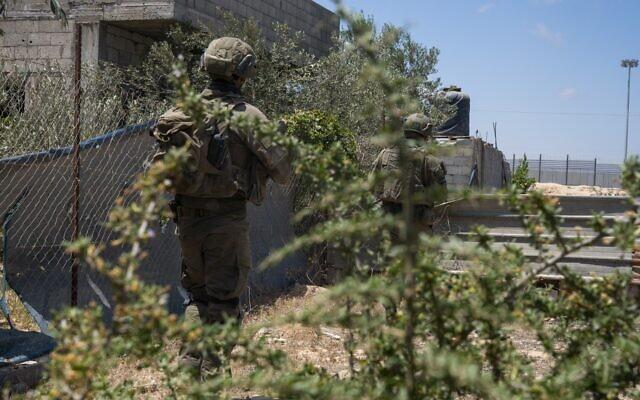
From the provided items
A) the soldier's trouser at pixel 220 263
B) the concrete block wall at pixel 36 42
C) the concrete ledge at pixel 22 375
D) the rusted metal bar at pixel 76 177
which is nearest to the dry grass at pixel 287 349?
the soldier's trouser at pixel 220 263

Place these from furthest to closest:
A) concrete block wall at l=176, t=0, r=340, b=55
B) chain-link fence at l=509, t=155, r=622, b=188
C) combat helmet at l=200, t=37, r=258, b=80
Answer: chain-link fence at l=509, t=155, r=622, b=188
concrete block wall at l=176, t=0, r=340, b=55
combat helmet at l=200, t=37, r=258, b=80

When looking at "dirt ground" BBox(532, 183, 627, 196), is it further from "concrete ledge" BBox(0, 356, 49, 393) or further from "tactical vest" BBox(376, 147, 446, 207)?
"concrete ledge" BBox(0, 356, 49, 393)

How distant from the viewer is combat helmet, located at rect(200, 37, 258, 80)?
4.21m

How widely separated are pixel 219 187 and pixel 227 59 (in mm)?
694

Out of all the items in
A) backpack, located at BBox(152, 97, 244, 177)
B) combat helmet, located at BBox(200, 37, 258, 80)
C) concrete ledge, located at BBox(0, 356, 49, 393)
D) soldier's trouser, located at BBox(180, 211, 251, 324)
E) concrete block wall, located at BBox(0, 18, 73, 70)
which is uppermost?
concrete block wall, located at BBox(0, 18, 73, 70)

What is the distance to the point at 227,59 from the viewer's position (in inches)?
165

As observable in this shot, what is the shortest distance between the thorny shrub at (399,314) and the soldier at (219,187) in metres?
1.84

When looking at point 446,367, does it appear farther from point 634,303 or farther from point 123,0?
point 123,0

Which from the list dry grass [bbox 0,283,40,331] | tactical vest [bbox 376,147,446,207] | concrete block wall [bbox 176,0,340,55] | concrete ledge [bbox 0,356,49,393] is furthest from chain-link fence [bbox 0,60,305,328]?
concrete block wall [bbox 176,0,340,55]

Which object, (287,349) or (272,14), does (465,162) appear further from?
(287,349)

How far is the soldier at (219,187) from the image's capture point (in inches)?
159

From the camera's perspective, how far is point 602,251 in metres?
8.27

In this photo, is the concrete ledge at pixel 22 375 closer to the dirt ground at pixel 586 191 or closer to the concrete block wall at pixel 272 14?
the dirt ground at pixel 586 191

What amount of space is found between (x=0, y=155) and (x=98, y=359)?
548cm
